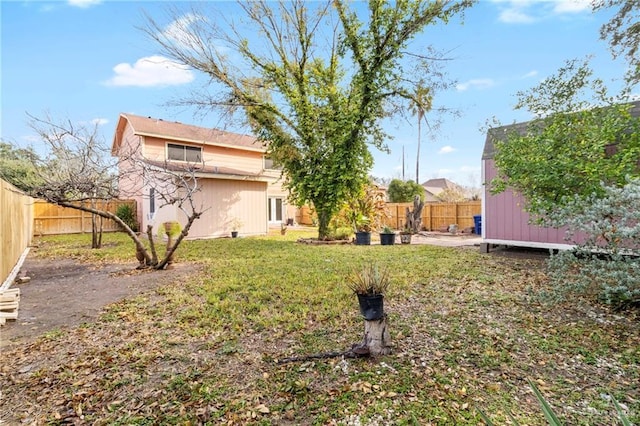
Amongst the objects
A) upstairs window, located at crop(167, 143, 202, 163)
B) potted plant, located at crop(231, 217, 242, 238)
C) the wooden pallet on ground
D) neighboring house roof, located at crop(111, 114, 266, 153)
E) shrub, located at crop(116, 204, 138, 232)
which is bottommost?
the wooden pallet on ground

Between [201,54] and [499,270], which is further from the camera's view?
[201,54]

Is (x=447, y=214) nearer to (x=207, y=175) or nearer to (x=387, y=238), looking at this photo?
(x=387, y=238)

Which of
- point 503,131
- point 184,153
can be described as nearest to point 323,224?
point 503,131

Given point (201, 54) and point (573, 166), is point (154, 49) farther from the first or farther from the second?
point (573, 166)

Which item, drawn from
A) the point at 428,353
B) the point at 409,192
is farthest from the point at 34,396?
the point at 409,192

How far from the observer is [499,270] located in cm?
645

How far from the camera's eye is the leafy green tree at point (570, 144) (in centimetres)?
512

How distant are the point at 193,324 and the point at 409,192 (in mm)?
19407

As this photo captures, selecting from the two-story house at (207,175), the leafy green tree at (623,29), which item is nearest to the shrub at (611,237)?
the leafy green tree at (623,29)

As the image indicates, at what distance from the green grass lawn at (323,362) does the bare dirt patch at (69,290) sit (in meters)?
0.36

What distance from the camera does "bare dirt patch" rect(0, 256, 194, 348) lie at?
3971mm

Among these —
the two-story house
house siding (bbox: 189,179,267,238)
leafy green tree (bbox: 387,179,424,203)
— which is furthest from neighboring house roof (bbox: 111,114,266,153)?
leafy green tree (bbox: 387,179,424,203)

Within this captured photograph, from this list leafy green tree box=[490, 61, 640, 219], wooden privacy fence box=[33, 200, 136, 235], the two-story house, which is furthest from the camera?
wooden privacy fence box=[33, 200, 136, 235]

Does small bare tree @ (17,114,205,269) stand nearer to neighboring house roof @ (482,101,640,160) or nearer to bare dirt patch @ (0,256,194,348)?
bare dirt patch @ (0,256,194,348)
